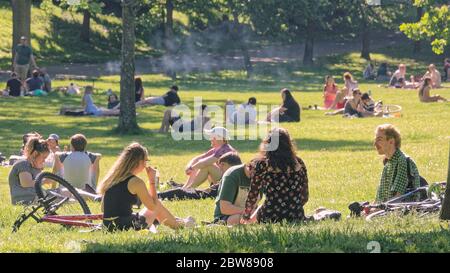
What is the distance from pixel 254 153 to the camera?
23672 mm

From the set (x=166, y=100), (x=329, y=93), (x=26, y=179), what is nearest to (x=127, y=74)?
(x=166, y=100)

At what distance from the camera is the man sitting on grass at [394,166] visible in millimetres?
12680

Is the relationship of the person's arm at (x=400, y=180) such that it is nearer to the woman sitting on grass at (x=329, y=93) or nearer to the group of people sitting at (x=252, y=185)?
the group of people sitting at (x=252, y=185)

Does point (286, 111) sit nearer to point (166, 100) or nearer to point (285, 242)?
point (166, 100)

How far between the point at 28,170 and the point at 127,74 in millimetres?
13422

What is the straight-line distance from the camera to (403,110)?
113ft

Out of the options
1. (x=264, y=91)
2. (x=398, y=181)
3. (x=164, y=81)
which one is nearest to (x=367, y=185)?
(x=398, y=181)

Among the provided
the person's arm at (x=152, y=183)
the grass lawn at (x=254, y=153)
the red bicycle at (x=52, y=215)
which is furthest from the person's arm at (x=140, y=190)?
the person's arm at (x=152, y=183)

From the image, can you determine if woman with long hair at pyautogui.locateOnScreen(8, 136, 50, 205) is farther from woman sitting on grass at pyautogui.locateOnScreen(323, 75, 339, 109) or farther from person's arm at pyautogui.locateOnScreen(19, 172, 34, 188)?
woman sitting on grass at pyautogui.locateOnScreen(323, 75, 339, 109)

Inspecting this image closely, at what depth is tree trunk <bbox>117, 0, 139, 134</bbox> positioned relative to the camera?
28.1 m

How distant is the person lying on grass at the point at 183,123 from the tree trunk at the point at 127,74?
737 mm

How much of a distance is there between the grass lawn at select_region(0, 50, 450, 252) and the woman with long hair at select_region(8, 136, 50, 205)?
0.96 ft
